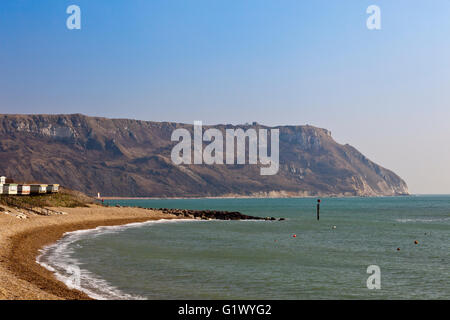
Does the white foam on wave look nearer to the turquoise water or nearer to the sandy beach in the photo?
the turquoise water

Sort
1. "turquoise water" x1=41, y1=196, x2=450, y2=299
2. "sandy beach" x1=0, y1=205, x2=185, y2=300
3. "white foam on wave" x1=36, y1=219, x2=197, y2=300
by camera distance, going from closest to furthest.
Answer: "sandy beach" x1=0, y1=205, x2=185, y2=300
"white foam on wave" x1=36, y1=219, x2=197, y2=300
"turquoise water" x1=41, y1=196, x2=450, y2=299

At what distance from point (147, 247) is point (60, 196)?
52.2 m

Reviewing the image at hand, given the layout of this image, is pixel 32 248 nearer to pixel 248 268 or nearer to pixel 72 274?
pixel 72 274

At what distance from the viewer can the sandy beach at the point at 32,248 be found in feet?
65.9

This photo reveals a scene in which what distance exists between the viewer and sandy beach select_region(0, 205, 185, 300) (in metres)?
20.1

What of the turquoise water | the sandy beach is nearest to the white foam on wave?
the turquoise water

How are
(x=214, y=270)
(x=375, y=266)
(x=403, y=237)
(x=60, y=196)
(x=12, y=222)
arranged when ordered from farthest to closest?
1. (x=60, y=196)
2. (x=403, y=237)
3. (x=12, y=222)
4. (x=375, y=266)
5. (x=214, y=270)

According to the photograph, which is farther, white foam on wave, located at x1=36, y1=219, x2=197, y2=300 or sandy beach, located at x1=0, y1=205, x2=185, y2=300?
white foam on wave, located at x1=36, y1=219, x2=197, y2=300

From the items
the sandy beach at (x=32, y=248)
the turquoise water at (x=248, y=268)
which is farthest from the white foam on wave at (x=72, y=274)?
the sandy beach at (x=32, y=248)
